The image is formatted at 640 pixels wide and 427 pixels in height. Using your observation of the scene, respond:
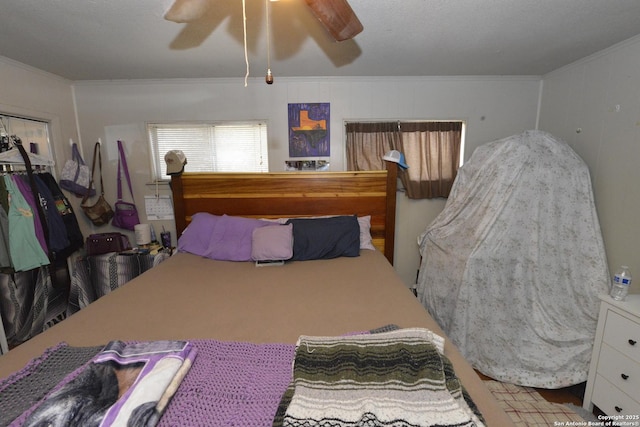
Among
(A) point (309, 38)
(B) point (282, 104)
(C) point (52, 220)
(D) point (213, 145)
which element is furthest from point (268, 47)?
(C) point (52, 220)

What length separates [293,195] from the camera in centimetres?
262

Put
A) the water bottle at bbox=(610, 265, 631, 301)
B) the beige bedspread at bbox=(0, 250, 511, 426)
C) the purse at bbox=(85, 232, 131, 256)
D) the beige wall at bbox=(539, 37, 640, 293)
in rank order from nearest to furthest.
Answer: the beige bedspread at bbox=(0, 250, 511, 426) → the water bottle at bbox=(610, 265, 631, 301) → the beige wall at bbox=(539, 37, 640, 293) → the purse at bbox=(85, 232, 131, 256)

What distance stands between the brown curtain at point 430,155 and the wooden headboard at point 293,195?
305 mm

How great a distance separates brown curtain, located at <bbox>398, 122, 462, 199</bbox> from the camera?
268 centimetres

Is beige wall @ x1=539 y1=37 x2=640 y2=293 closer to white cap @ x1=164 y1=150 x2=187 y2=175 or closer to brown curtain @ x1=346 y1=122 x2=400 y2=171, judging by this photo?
brown curtain @ x1=346 y1=122 x2=400 y2=171

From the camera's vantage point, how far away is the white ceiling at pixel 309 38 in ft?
4.87

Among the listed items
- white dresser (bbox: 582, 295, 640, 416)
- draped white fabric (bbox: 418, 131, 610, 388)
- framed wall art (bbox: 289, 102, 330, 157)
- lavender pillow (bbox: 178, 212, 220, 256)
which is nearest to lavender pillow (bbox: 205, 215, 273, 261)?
lavender pillow (bbox: 178, 212, 220, 256)

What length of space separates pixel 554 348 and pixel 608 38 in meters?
2.07

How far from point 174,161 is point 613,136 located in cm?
337

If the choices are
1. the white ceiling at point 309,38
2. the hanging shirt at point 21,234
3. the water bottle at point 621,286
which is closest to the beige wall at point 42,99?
the white ceiling at point 309,38

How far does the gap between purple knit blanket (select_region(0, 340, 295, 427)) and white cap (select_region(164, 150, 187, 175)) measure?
5.55ft

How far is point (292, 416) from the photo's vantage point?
753 millimetres

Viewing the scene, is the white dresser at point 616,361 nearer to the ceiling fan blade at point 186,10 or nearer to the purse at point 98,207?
the ceiling fan blade at point 186,10

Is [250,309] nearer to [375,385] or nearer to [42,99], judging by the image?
[375,385]
